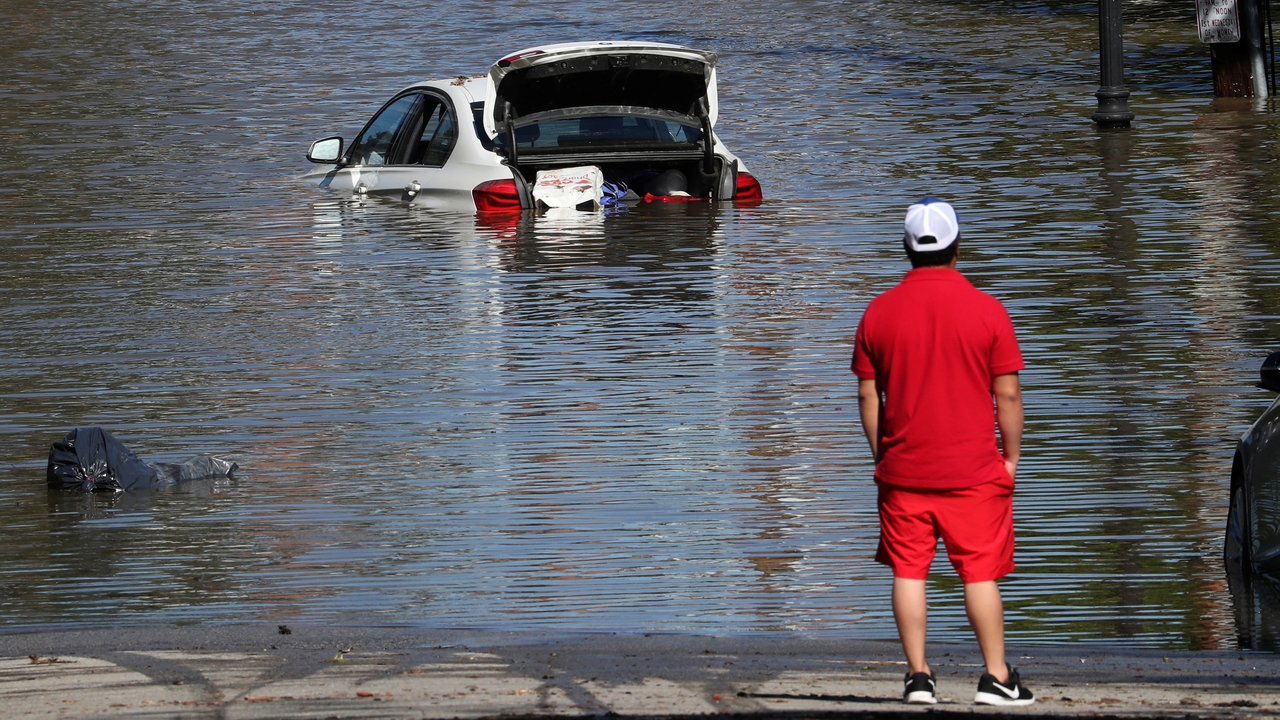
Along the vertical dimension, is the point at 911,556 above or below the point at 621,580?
above

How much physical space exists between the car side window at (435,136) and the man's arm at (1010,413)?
11709 millimetres

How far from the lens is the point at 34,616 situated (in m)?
7.36

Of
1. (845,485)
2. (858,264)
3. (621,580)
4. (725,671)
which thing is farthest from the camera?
(858,264)

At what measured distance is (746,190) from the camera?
60.1 ft

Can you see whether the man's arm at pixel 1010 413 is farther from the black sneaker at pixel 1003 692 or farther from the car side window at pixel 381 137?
the car side window at pixel 381 137

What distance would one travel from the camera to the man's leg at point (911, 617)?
5.95 m

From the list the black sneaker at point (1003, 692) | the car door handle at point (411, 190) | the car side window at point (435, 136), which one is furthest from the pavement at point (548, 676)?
the car door handle at point (411, 190)

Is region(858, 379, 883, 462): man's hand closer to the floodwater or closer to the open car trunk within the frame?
the floodwater

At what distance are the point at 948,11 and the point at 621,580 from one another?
3475cm

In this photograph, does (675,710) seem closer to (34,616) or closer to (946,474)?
(946,474)

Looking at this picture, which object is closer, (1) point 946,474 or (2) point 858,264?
(1) point 946,474

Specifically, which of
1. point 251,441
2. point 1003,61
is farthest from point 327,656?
point 1003,61

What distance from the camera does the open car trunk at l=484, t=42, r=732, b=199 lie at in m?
16.8

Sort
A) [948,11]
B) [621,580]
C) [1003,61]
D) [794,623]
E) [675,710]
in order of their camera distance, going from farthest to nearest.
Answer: [948,11], [1003,61], [621,580], [794,623], [675,710]
